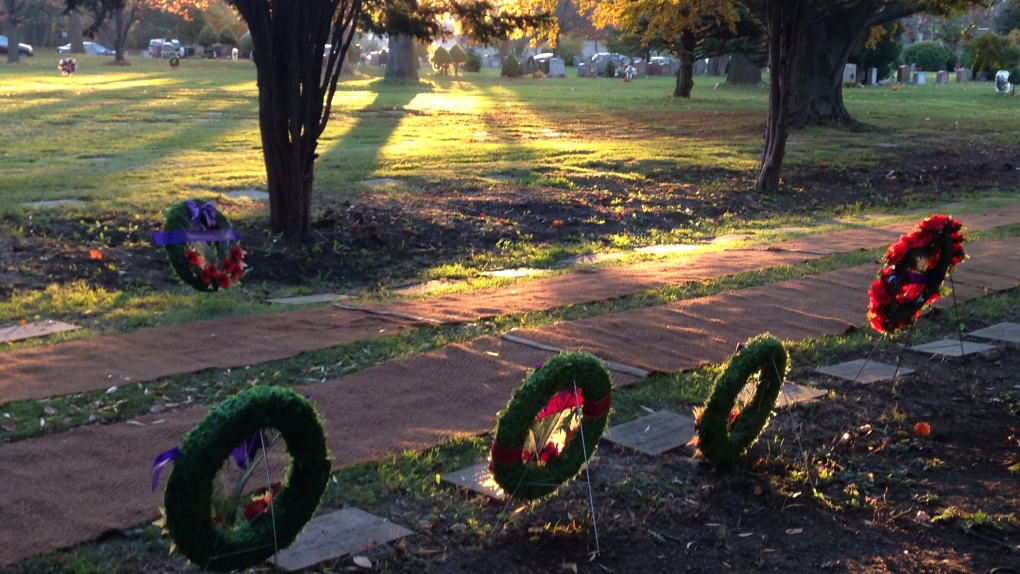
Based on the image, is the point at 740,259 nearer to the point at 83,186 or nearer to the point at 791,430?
the point at 791,430

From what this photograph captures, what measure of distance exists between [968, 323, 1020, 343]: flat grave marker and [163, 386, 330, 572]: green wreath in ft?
16.9

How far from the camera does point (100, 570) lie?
3289 millimetres

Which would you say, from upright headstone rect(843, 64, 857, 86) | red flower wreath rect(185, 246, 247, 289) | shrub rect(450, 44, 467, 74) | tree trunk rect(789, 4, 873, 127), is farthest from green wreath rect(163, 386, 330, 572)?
shrub rect(450, 44, 467, 74)

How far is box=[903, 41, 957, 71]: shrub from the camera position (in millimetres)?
55188

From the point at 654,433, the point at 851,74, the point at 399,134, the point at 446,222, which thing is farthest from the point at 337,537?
the point at 851,74

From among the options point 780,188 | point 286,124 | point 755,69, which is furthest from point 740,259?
point 755,69

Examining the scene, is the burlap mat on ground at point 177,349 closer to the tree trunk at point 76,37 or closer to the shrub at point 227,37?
the shrub at point 227,37

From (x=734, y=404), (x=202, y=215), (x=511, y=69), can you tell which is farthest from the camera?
(x=511, y=69)

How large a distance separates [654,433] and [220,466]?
91.1 inches

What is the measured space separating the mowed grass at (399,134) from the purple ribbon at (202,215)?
3000 millimetres

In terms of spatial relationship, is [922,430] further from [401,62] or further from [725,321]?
[401,62]

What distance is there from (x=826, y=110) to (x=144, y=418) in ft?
65.6

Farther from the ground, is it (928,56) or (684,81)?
(928,56)

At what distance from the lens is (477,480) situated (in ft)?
13.6
